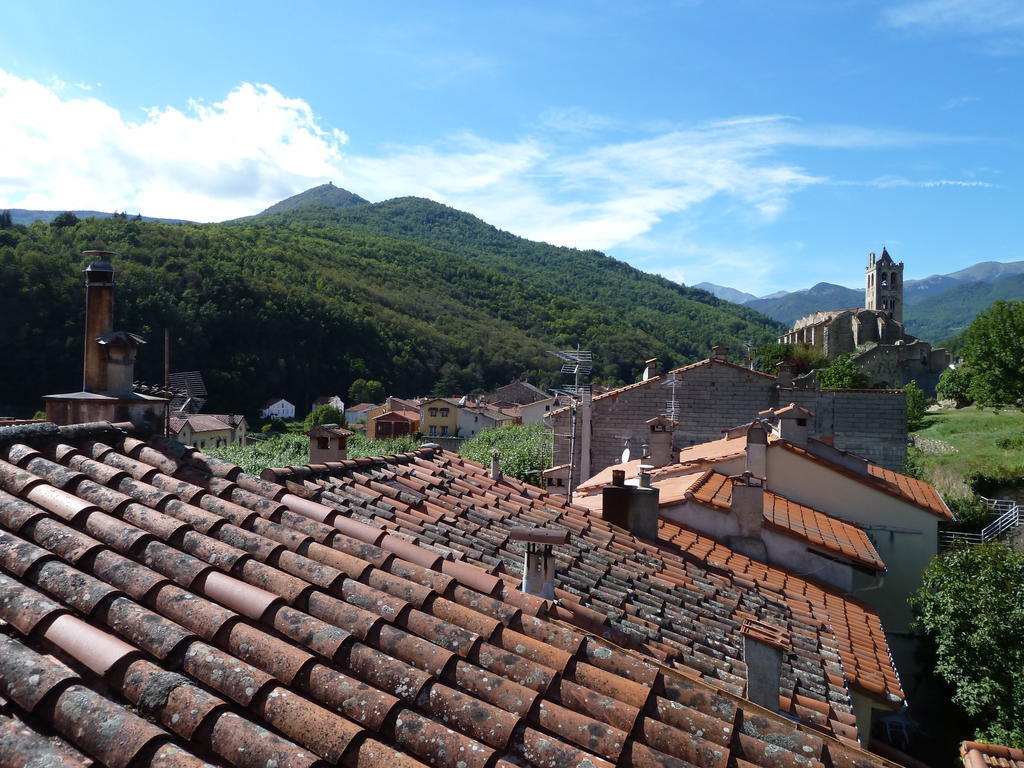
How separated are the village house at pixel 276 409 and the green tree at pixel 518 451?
36515 millimetres

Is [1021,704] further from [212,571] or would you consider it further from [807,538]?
[212,571]

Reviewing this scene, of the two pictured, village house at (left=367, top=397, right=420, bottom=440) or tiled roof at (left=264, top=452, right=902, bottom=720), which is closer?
tiled roof at (left=264, top=452, right=902, bottom=720)

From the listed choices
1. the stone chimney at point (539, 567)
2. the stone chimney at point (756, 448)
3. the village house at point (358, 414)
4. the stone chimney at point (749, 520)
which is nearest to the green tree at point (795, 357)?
the village house at point (358, 414)

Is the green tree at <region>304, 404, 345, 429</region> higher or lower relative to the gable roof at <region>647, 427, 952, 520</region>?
lower

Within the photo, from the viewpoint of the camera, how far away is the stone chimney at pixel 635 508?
8.53 metres

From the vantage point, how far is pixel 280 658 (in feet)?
8.79

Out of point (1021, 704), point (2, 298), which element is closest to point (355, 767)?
point (1021, 704)

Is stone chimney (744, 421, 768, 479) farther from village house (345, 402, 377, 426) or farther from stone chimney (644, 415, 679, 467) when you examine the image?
village house (345, 402, 377, 426)

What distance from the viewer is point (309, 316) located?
83688 mm

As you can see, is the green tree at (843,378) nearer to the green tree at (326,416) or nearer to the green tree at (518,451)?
the green tree at (518,451)

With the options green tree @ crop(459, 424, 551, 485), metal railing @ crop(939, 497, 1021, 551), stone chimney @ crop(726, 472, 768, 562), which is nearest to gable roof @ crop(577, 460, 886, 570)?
stone chimney @ crop(726, 472, 768, 562)

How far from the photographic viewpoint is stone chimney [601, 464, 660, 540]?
28.0 ft

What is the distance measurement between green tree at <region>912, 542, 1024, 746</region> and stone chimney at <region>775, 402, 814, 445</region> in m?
3.06

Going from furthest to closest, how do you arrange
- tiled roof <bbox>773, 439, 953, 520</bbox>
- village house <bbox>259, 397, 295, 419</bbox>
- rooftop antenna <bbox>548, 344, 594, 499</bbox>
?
1. village house <bbox>259, 397, 295, 419</bbox>
2. rooftop antenna <bbox>548, 344, 594, 499</bbox>
3. tiled roof <bbox>773, 439, 953, 520</bbox>
